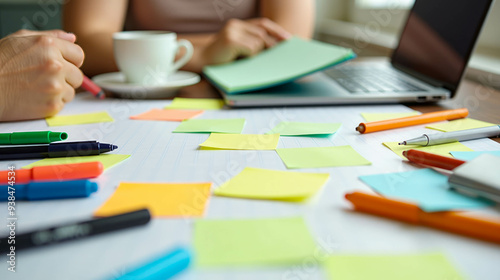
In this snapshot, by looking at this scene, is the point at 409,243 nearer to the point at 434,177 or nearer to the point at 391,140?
the point at 434,177

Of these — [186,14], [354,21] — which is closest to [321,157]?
[186,14]

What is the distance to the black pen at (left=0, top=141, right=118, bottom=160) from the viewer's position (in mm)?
451

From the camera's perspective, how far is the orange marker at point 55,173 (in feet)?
1.24

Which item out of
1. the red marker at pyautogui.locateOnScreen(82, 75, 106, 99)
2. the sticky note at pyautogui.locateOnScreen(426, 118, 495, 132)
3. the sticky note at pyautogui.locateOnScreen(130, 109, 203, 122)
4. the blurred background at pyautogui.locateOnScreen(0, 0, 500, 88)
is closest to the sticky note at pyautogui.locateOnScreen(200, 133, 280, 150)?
the sticky note at pyautogui.locateOnScreen(130, 109, 203, 122)

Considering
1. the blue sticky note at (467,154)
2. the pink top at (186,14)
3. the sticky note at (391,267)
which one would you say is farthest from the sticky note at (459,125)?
the pink top at (186,14)

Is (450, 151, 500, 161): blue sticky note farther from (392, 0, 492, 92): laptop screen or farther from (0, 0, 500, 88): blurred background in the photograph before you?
(0, 0, 500, 88): blurred background

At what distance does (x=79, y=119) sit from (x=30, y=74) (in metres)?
0.09

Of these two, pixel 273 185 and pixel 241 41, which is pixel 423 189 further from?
pixel 241 41

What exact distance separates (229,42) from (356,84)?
0.99 feet

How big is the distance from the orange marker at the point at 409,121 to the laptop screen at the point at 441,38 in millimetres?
108

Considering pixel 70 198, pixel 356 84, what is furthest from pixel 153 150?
pixel 356 84

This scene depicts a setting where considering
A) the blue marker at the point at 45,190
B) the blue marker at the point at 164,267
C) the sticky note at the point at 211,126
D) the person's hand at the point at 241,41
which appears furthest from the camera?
the person's hand at the point at 241,41

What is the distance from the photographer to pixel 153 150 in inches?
18.9

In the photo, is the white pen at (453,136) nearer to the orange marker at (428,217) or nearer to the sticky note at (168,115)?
the orange marker at (428,217)
